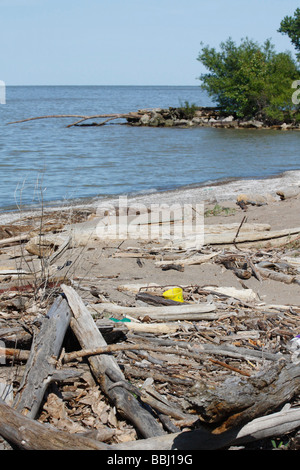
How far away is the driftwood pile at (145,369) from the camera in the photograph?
2.93m

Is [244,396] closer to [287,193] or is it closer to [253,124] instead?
[287,193]

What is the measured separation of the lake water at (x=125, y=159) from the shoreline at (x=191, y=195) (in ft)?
1.10

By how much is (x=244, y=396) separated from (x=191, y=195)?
11703 mm

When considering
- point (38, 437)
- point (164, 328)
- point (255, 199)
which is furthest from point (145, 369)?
point (255, 199)

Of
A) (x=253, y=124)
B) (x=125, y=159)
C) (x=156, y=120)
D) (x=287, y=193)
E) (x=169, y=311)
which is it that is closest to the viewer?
(x=169, y=311)

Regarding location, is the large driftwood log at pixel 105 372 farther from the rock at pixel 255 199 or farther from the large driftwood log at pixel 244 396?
the rock at pixel 255 199

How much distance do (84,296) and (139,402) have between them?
2004mm

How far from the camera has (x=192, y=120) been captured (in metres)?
40.6

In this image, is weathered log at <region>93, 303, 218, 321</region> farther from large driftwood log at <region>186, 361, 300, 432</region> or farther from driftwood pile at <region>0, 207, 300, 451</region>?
large driftwood log at <region>186, 361, 300, 432</region>

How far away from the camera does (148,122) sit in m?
38.9

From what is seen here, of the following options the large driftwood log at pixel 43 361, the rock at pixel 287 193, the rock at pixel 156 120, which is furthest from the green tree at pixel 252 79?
the large driftwood log at pixel 43 361

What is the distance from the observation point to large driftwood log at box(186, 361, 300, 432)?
2.74 metres

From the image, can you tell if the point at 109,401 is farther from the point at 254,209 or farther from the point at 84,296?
the point at 254,209

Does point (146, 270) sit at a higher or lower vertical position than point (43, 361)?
lower
